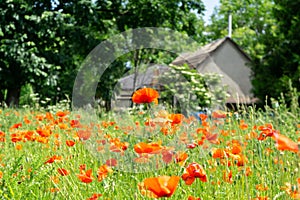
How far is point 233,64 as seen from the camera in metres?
21.7

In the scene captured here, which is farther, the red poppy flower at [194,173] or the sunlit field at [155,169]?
the sunlit field at [155,169]

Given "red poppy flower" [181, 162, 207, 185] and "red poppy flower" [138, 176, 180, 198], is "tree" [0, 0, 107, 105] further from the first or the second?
"red poppy flower" [138, 176, 180, 198]

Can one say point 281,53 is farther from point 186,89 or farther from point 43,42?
point 43,42

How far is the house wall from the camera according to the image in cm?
2125

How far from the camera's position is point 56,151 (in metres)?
2.37

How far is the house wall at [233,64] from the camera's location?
69.7 feet

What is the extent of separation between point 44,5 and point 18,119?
6287mm

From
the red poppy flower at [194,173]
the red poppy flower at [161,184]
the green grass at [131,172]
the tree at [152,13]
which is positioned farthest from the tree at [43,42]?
the red poppy flower at [161,184]

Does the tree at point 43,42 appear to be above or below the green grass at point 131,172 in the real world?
above

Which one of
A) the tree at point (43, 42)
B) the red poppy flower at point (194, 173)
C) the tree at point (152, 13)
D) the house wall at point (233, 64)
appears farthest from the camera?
the house wall at point (233, 64)

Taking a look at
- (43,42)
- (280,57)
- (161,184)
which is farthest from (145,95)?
(43,42)

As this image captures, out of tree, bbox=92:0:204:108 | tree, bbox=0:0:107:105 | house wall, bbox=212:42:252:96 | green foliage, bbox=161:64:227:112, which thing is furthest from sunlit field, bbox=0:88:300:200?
house wall, bbox=212:42:252:96

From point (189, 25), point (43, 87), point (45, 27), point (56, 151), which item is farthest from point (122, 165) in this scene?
point (189, 25)

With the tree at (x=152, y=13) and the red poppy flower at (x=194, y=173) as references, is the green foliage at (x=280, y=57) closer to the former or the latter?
the tree at (x=152, y=13)
